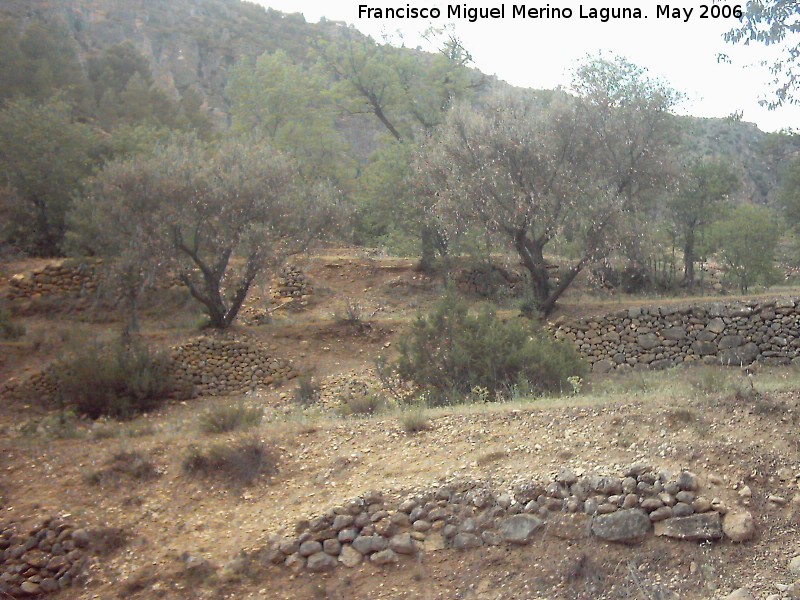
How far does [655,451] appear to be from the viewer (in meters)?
7.30

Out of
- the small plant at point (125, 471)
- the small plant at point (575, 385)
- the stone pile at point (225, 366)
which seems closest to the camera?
the small plant at point (125, 471)

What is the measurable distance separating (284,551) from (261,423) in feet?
11.1

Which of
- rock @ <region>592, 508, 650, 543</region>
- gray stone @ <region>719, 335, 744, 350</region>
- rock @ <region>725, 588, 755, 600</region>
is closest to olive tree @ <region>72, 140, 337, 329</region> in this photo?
gray stone @ <region>719, 335, 744, 350</region>

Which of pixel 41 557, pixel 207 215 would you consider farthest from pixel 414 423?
pixel 207 215

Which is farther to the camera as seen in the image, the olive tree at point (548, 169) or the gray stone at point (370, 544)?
the olive tree at point (548, 169)

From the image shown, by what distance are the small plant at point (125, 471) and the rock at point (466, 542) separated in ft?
13.7

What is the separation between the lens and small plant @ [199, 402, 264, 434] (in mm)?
10070

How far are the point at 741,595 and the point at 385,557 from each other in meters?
3.11

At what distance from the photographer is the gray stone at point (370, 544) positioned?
7.08 meters

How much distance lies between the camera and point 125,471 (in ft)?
29.9

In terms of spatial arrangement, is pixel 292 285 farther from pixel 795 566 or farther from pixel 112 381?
pixel 795 566

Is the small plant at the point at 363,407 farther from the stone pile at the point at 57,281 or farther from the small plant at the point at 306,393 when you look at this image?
the stone pile at the point at 57,281

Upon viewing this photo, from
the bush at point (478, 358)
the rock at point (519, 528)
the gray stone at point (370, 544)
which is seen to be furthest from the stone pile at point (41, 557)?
the bush at point (478, 358)

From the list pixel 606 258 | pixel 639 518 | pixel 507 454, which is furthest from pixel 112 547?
pixel 606 258
